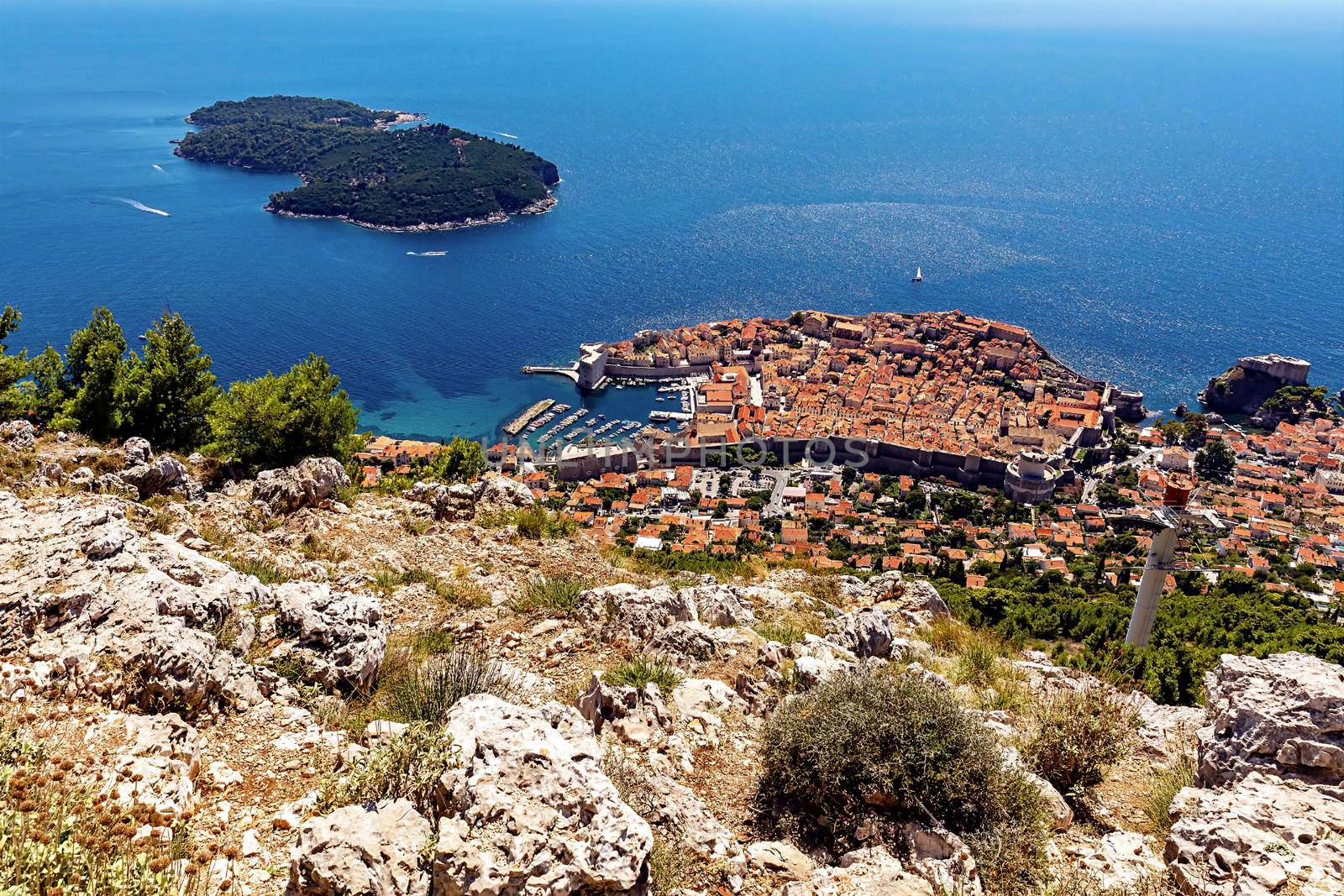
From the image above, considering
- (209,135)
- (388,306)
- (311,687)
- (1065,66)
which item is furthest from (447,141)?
(1065,66)

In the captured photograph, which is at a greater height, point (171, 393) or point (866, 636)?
point (171, 393)

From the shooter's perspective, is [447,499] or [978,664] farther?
[447,499]

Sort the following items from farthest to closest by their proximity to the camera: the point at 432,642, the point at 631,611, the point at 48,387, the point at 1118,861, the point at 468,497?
the point at 48,387, the point at 468,497, the point at 631,611, the point at 432,642, the point at 1118,861

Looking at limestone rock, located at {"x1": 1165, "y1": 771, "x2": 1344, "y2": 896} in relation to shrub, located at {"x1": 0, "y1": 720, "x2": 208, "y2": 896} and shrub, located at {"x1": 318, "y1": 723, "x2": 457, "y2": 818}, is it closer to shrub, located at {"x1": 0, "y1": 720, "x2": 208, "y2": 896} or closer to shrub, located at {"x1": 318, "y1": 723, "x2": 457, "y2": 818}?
shrub, located at {"x1": 318, "y1": 723, "x2": 457, "y2": 818}

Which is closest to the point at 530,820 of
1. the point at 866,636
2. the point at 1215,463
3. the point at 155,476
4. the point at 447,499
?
the point at 866,636

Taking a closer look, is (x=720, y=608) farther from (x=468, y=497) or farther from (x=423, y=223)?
(x=423, y=223)

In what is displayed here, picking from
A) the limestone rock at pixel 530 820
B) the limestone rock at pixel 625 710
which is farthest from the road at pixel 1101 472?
the limestone rock at pixel 530 820
